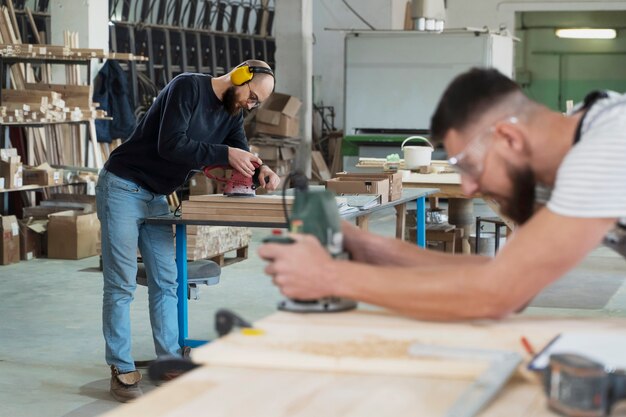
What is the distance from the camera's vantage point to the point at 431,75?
12.4 meters

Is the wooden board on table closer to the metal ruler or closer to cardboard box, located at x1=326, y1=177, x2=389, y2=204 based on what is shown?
the metal ruler

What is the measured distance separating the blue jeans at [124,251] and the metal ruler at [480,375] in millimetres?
2858

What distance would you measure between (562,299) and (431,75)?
18.9 ft

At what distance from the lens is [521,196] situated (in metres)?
2.25

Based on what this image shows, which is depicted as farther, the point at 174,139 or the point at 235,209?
the point at 235,209

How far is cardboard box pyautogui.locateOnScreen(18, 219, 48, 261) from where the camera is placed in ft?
28.3

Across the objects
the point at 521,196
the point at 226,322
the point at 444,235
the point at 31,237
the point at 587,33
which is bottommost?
the point at 31,237

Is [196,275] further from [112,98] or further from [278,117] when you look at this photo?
[278,117]

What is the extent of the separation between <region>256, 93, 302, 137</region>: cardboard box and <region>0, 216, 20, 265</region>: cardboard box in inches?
171

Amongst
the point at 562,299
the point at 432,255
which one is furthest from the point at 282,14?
the point at 432,255

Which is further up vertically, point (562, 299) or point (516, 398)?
point (516, 398)

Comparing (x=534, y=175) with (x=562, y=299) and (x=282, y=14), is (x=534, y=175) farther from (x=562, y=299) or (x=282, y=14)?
(x=282, y=14)

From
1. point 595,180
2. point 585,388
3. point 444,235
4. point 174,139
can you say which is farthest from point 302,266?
point 444,235

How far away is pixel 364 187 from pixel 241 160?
46.3 inches
